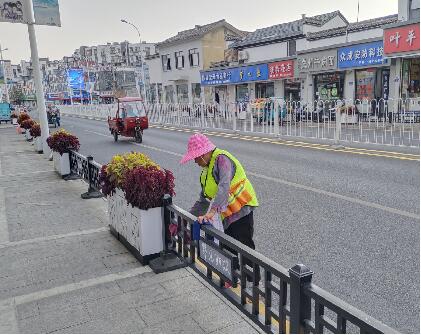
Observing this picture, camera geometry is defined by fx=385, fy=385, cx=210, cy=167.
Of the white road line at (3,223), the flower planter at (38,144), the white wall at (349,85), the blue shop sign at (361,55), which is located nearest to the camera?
the white road line at (3,223)

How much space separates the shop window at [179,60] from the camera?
132 ft

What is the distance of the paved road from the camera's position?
3.93 m

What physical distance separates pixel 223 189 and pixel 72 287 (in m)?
2.09

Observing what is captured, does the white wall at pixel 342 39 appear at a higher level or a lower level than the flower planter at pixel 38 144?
higher

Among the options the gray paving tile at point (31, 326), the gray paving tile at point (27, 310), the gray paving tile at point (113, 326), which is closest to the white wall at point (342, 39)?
the gray paving tile at point (113, 326)

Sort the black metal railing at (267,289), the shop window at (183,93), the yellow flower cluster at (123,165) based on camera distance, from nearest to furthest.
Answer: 1. the black metal railing at (267,289)
2. the yellow flower cluster at (123,165)
3. the shop window at (183,93)

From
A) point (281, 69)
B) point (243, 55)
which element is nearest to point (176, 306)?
point (281, 69)

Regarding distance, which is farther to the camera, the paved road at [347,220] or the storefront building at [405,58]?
the storefront building at [405,58]

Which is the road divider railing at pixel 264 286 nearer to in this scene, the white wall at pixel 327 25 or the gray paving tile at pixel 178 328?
the gray paving tile at pixel 178 328

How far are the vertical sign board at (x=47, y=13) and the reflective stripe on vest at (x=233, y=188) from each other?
10.7 m

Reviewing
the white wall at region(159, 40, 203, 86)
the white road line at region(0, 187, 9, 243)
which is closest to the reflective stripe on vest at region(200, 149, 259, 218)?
the white road line at region(0, 187, 9, 243)

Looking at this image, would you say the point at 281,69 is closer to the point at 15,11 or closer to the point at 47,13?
the point at 47,13

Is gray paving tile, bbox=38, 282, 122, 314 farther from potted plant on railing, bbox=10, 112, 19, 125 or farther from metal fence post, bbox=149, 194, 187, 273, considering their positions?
potted plant on railing, bbox=10, 112, 19, 125

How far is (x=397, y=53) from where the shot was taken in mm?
18672
